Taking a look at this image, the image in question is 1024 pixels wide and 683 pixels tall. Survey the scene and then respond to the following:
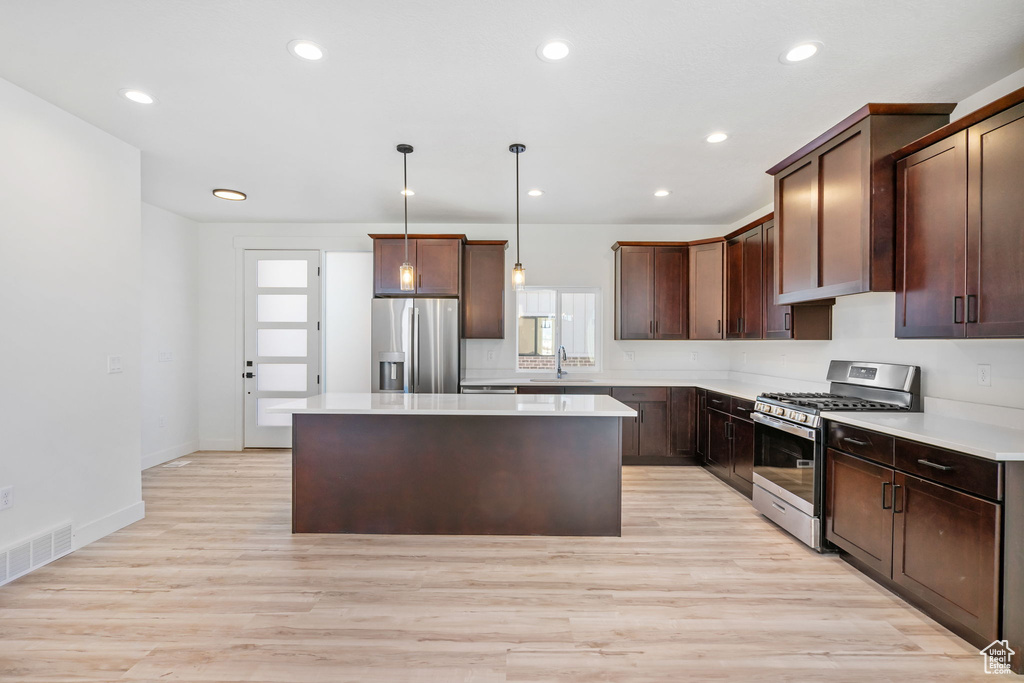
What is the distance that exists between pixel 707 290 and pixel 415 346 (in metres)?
3.10

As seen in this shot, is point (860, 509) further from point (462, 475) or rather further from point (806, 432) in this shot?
point (462, 475)

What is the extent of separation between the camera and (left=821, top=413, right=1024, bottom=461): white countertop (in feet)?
6.07

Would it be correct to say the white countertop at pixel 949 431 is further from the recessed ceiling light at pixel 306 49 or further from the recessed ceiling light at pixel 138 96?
the recessed ceiling light at pixel 138 96

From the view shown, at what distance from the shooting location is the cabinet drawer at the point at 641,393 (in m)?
4.85

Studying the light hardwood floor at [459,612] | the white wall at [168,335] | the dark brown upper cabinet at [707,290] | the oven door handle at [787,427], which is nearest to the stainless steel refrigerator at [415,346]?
the light hardwood floor at [459,612]

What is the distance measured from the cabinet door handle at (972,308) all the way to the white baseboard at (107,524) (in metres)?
4.99

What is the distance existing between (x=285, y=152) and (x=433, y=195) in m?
1.32

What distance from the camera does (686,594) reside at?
2385 mm

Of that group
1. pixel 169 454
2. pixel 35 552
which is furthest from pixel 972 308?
pixel 169 454

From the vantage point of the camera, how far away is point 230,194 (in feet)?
14.1

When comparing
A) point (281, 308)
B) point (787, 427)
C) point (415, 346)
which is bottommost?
point (787, 427)

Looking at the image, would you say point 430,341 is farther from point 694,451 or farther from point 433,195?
point 694,451

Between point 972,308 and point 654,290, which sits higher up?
point 654,290

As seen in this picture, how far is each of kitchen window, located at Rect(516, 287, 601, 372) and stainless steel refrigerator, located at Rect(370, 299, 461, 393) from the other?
1.00 meters
